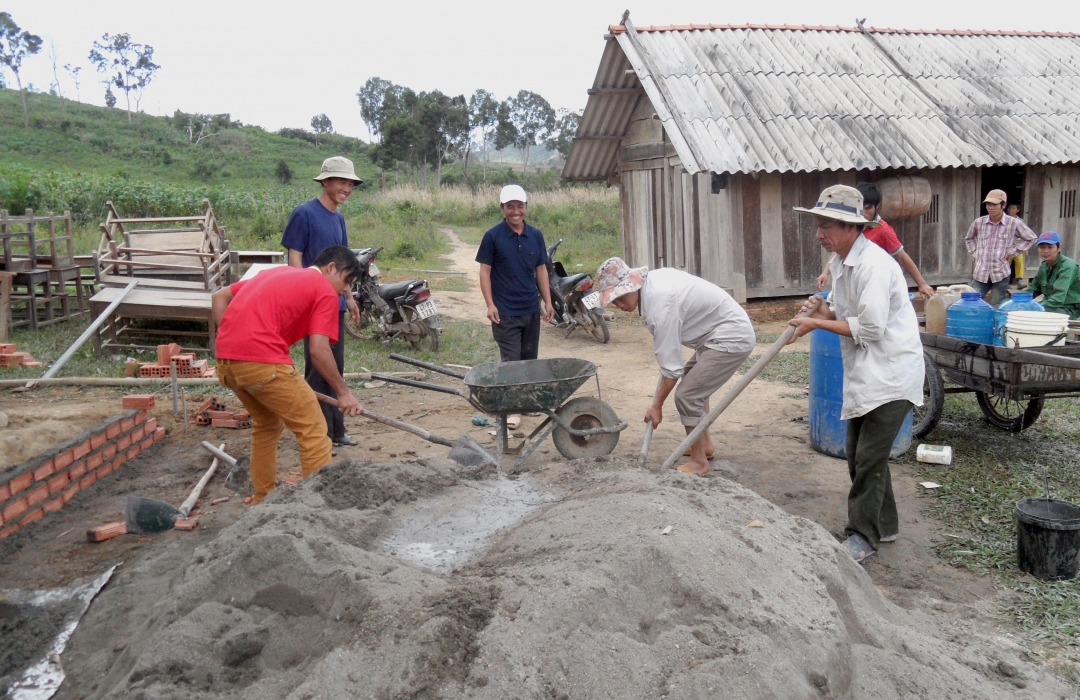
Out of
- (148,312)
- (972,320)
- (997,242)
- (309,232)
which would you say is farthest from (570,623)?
(148,312)

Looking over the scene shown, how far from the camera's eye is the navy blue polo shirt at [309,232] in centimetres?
559

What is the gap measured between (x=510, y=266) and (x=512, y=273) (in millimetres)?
54

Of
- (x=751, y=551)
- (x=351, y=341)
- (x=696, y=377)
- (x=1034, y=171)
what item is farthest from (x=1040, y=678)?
(x=1034, y=171)

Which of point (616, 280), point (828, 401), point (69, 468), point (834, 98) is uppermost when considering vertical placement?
point (834, 98)

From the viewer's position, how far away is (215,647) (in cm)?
285

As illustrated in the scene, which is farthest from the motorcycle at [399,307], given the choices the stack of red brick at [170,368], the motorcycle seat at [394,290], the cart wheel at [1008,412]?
the cart wheel at [1008,412]

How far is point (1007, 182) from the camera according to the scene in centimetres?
1316

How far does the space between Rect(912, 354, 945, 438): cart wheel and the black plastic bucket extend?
170 centimetres

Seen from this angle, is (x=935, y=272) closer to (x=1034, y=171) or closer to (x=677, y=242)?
(x=1034, y=171)

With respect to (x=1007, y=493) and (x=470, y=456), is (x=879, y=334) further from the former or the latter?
(x=470, y=456)

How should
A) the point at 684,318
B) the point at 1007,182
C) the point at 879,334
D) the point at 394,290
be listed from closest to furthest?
the point at 879,334
the point at 684,318
the point at 394,290
the point at 1007,182

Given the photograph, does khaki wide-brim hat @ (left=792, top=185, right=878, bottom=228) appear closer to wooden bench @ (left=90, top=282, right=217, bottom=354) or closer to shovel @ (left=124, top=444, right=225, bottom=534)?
shovel @ (left=124, top=444, right=225, bottom=534)

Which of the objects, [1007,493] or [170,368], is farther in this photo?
[170,368]

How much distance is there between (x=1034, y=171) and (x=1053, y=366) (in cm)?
932
